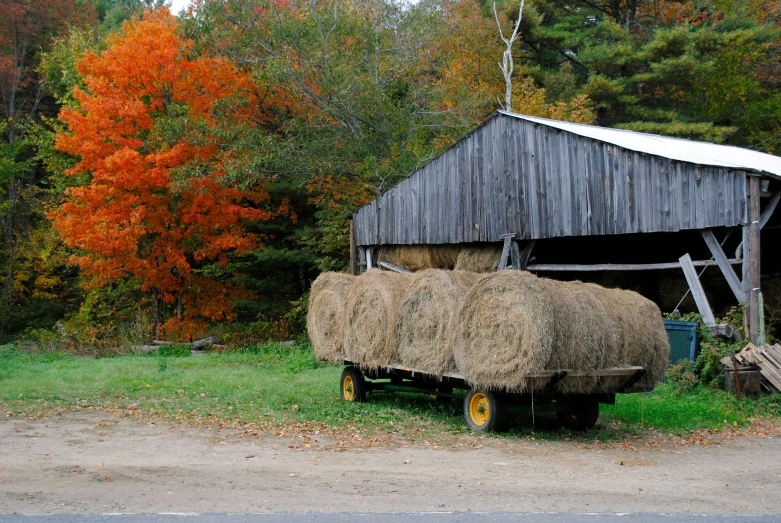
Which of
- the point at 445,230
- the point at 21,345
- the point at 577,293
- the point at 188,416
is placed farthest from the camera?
the point at 21,345

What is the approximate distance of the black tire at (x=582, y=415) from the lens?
1107cm

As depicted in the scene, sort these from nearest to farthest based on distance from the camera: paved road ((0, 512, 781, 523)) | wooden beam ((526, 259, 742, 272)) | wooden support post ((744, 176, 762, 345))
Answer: paved road ((0, 512, 781, 523))
wooden support post ((744, 176, 762, 345))
wooden beam ((526, 259, 742, 272))

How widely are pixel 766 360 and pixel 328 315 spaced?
820 cm

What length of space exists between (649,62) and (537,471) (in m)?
28.3

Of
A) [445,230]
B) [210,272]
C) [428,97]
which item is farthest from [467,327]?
[210,272]

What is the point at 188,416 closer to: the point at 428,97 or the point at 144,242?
the point at 144,242

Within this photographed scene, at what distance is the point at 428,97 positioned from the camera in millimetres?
27328

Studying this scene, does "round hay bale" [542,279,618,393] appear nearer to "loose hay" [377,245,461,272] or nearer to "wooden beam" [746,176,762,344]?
"wooden beam" [746,176,762,344]

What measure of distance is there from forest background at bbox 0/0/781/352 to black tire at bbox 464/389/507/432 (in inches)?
614

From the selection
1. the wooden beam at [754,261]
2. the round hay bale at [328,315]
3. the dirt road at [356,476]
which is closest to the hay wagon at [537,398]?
the dirt road at [356,476]

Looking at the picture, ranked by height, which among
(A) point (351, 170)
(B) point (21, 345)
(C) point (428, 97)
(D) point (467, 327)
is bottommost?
(B) point (21, 345)

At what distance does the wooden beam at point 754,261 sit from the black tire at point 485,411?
21.2 ft

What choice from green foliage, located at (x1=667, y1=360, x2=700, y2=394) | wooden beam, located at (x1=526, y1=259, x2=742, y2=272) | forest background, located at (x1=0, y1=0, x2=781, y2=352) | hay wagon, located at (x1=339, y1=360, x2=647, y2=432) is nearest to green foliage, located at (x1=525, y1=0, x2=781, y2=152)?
forest background, located at (x1=0, y1=0, x2=781, y2=352)

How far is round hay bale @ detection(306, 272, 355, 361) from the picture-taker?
528 inches
